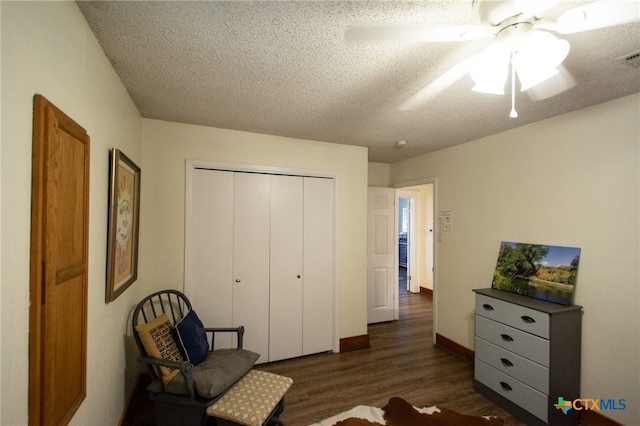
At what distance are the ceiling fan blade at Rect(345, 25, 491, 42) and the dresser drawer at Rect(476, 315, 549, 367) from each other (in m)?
2.16

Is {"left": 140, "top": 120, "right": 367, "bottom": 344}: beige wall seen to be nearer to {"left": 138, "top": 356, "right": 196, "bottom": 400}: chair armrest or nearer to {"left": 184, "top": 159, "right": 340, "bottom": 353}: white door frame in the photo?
{"left": 184, "top": 159, "right": 340, "bottom": 353}: white door frame

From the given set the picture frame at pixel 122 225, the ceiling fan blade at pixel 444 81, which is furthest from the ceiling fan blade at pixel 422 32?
the picture frame at pixel 122 225

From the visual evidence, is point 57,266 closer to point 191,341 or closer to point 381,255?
point 191,341

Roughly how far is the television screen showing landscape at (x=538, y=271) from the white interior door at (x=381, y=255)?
5.62ft

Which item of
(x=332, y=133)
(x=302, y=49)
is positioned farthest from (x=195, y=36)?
(x=332, y=133)

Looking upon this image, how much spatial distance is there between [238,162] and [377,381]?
255 centimetres

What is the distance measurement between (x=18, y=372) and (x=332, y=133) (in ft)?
8.74

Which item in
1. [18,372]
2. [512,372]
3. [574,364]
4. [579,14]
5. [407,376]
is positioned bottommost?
[407,376]

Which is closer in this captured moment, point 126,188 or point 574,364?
point 126,188

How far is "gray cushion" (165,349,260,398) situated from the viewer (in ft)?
5.87

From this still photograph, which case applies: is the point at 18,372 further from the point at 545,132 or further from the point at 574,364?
the point at 545,132

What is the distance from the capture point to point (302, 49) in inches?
58.1

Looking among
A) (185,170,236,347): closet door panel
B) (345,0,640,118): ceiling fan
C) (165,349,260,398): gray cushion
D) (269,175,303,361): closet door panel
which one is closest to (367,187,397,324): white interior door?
(269,175,303,361): closet door panel

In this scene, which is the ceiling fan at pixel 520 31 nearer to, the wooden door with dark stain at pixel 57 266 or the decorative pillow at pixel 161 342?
the wooden door with dark stain at pixel 57 266
